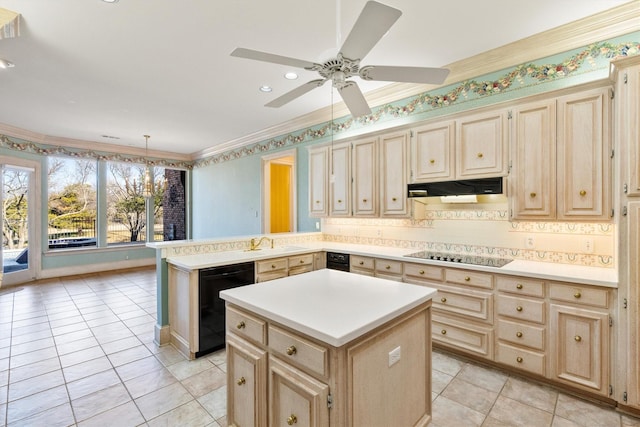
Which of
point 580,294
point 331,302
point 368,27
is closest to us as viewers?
point 368,27

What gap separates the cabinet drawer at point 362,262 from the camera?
340cm

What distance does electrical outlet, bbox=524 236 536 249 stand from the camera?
281 cm

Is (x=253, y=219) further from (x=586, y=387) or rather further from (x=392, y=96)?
(x=586, y=387)

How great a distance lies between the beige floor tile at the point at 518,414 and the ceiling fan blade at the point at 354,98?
7.79 feet

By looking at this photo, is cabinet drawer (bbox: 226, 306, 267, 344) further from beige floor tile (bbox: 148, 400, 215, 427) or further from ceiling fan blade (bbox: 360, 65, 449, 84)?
ceiling fan blade (bbox: 360, 65, 449, 84)

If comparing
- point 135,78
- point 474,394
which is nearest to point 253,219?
point 135,78

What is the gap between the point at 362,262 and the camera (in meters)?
3.48

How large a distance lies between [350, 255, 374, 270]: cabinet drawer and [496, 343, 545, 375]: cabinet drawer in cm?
138

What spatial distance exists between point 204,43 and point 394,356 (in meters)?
2.94

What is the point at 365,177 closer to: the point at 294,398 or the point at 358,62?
the point at 358,62

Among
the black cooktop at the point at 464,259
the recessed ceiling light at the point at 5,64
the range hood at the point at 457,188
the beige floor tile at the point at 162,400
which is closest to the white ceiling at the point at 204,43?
the recessed ceiling light at the point at 5,64

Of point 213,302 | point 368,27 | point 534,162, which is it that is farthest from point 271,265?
point 534,162

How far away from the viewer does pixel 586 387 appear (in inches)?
85.2

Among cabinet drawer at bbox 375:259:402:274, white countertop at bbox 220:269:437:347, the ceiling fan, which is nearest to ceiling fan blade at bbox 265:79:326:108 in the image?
the ceiling fan
